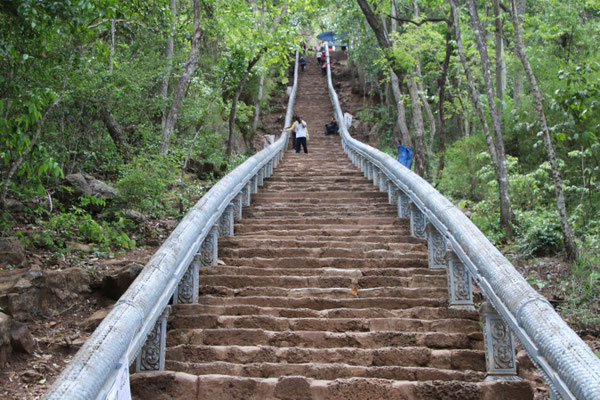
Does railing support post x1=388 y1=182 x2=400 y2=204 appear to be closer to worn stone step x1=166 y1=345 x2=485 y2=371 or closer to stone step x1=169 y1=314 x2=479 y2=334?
stone step x1=169 y1=314 x2=479 y2=334

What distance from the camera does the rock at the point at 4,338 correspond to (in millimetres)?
4859

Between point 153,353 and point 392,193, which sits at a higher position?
point 392,193

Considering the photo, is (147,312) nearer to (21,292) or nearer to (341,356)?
(341,356)

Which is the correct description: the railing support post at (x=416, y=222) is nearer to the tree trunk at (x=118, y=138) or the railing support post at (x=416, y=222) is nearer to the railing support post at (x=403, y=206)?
the railing support post at (x=403, y=206)

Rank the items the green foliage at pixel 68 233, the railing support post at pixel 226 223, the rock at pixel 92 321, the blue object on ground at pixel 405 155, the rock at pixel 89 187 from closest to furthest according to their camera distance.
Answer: the rock at pixel 92 321 → the green foliage at pixel 68 233 → the railing support post at pixel 226 223 → the rock at pixel 89 187 → the blue object on ground at pixel 405 155

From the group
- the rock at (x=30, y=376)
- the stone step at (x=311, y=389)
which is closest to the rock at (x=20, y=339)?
the rock at (x=30, y=376)

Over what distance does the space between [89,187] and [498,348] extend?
7051mm

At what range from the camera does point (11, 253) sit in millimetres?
6664

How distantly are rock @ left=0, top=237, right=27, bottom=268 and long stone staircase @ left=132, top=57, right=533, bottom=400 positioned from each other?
224 cm

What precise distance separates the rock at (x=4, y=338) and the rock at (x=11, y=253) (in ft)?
5.64

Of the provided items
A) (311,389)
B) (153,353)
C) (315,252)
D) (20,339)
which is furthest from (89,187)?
(311,389)

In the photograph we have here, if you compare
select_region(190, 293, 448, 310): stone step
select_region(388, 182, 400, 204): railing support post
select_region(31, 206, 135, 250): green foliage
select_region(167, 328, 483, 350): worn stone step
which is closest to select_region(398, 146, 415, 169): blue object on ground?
select_region(388, 182, 400, 204): railing support post

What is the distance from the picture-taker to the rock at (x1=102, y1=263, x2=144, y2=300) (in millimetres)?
6531

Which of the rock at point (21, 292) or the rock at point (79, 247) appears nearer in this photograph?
the rock at point (21, 292)
